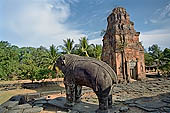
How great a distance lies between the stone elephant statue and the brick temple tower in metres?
13.8

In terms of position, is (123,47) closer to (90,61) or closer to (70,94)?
(90,61)

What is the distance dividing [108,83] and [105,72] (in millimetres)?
474

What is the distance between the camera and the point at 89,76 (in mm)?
5492

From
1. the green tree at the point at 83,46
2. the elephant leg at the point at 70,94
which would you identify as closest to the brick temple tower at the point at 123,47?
the green tree at the point at 83,46

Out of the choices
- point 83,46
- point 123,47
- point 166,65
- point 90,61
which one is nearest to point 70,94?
point 90,61

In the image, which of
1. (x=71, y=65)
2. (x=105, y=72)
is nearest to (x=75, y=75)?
(x=71, y=65)

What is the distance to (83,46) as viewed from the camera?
82.1 feet

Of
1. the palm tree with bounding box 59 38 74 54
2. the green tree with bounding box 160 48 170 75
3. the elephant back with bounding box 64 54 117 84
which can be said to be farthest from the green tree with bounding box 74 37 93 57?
the elephant back with bounding box 64 54 117 84

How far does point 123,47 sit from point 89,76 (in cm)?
1478

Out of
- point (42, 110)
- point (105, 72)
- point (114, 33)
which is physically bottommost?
point (42, 110)

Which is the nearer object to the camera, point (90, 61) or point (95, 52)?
point (90, 61)

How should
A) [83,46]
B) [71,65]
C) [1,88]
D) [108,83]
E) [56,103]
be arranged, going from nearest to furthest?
[108,83] → [71,65] → [56,103] → [1,88] → [83,46]

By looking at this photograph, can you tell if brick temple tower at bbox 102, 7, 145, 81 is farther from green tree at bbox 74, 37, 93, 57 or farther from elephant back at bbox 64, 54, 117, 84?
elephant back at bbox 64, 54, 117, 84

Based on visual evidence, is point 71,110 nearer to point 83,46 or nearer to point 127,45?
point 127,45
